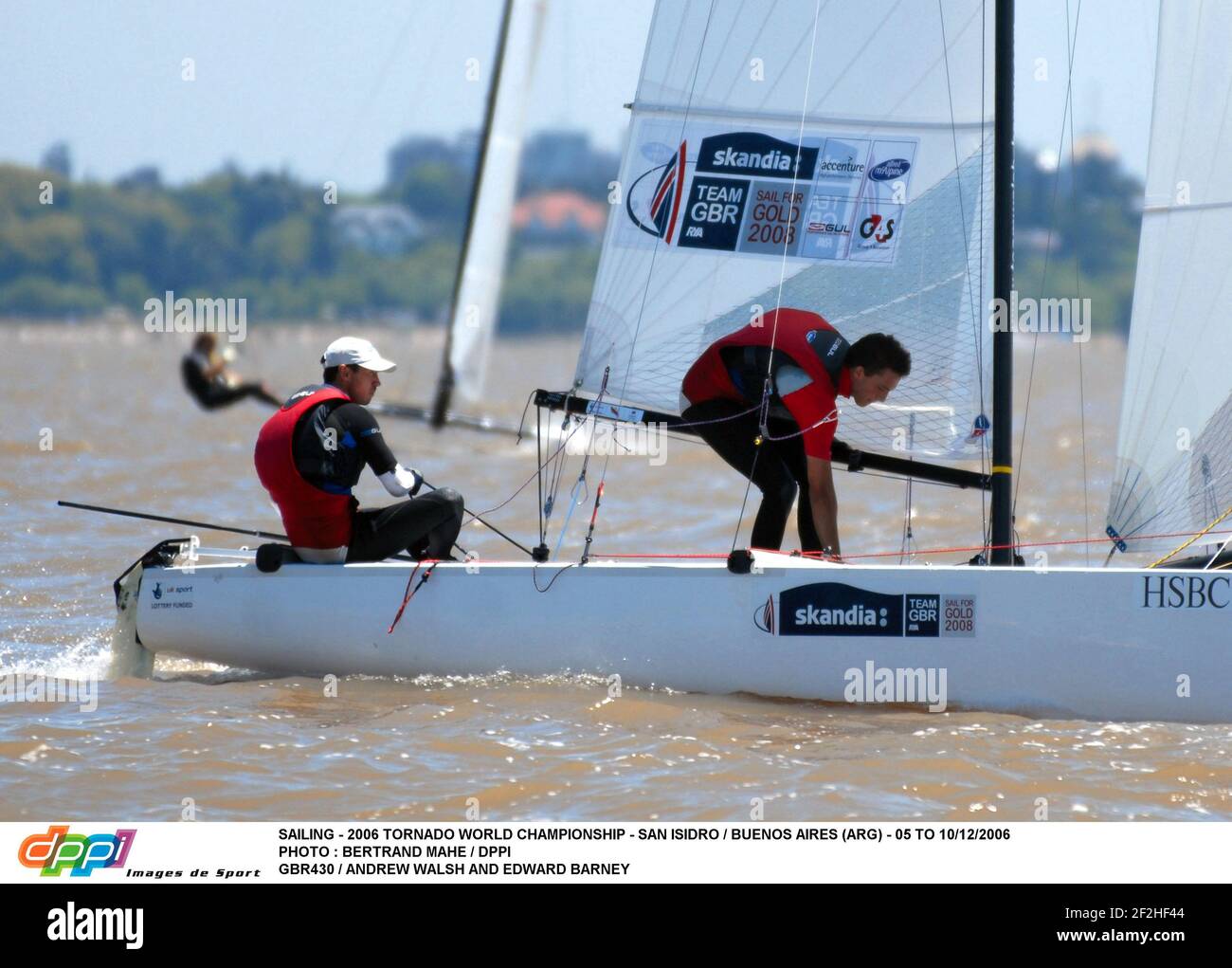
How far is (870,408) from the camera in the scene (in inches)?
218

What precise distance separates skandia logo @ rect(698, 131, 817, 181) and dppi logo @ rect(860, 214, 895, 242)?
25cm

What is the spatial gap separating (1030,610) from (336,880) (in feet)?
7.44

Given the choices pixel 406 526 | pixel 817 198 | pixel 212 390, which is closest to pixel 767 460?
pixel 817 198

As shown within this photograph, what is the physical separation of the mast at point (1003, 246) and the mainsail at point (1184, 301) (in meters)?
0.43

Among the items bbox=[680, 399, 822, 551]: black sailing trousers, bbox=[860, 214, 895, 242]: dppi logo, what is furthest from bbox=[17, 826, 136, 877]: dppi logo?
bbox=[860, 214, 895, 242]: dppi logo

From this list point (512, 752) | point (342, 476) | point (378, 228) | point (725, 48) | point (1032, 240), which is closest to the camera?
point (512, 752)

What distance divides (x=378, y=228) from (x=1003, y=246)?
195ft

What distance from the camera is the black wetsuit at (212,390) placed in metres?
10.3

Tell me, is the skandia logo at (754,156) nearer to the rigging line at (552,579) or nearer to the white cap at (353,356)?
the white cap at (353,356)

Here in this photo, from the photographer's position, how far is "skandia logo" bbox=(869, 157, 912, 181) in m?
5.50

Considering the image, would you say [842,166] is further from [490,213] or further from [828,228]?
[490,213]

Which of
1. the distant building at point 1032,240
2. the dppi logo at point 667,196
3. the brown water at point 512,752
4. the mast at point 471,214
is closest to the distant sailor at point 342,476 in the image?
the brown water at point 512,752

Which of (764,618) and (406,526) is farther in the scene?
(406,526)

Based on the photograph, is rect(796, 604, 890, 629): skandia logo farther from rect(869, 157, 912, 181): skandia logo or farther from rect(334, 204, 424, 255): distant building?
rect(334, 204, 424, 255): distant building
